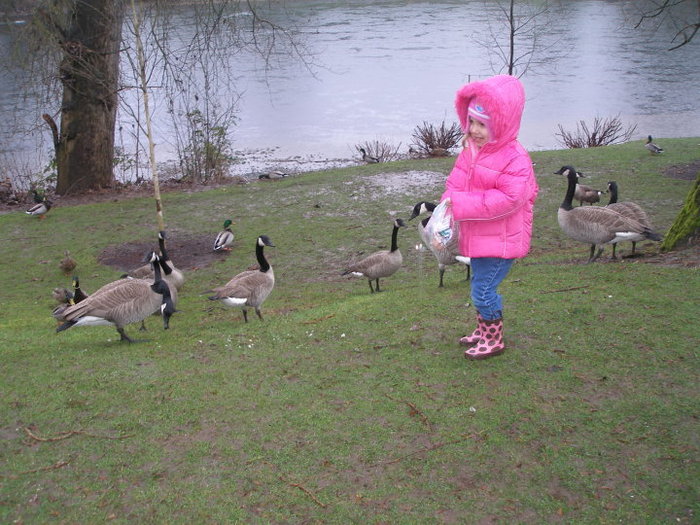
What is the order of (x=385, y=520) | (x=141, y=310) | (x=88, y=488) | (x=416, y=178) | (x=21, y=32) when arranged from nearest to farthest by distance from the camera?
(x=385, y=520), (x=88, y=488), (x=141, y=310), (x=21, y=32), (x=416, y=178)

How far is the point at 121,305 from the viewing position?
275 inches

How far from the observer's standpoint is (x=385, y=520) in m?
4.06

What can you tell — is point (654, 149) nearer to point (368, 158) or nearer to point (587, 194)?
point (587, 194)

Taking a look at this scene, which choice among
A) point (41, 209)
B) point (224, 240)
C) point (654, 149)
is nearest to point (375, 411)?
point (224, 240)

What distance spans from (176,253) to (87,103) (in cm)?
592

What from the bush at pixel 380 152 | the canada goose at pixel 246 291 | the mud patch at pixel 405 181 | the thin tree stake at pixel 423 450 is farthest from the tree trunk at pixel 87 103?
the thin tree stake at pixel 423 450

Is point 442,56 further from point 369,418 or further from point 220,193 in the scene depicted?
point 369,418

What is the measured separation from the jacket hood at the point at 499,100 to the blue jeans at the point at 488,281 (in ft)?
3.36

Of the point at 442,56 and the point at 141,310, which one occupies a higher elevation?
the point at 442,56

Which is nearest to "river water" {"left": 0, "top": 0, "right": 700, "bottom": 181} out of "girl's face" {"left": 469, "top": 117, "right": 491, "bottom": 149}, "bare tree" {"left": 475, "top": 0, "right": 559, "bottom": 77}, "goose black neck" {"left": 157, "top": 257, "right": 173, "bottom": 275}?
"bare tree" {"left": 475, "top": 0, "right": 559, "bottom": 77}

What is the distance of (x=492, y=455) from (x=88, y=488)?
9.42ft

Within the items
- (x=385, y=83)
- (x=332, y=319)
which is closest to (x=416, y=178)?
(x=332, y=319)

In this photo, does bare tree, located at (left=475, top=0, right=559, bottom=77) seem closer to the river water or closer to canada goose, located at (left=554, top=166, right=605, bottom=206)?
the river water

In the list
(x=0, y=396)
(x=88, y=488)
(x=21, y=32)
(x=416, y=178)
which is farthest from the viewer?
(x=416, y=178)
